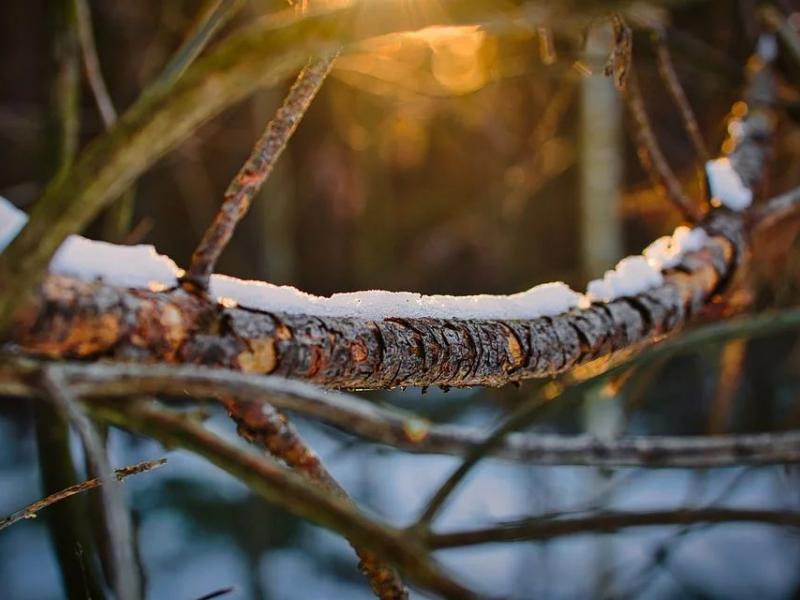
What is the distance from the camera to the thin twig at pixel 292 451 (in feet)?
2.61

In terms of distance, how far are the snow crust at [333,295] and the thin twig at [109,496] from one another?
5.0 inches

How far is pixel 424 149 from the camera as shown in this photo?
4980mm

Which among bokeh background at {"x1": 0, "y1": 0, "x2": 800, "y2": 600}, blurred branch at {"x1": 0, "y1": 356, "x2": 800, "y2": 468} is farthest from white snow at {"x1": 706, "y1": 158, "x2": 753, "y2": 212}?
blurred branch at {"x1": 0, "y1": 356, "x2": 800, "y2": 468}

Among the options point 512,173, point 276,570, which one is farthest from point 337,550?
point 512,173

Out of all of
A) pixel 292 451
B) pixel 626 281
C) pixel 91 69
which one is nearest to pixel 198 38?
pixel 292 451

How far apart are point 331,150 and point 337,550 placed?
2.36m

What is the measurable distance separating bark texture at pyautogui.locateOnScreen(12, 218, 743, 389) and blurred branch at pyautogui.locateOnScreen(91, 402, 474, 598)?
9 cm

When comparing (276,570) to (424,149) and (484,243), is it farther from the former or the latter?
(424,149)

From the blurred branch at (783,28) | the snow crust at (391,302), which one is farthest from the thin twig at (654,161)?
the blurred branch at (783,28)

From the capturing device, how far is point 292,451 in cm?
83

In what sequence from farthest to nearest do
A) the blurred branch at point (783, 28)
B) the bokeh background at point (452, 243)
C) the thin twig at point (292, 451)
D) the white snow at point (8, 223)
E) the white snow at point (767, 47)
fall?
the bokeh background at point (452, 243), the white snow at point (767, 47), the blurred branch at point (783, 28), the thin twig at point (292, 451), the white snow at point (8, 223)

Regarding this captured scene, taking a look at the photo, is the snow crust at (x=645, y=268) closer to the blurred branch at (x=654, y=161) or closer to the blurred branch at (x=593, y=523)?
the blurred branch at (x=654, y=161)

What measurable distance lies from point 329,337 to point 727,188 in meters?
1.00

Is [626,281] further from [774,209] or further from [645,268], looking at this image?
[774,209]
